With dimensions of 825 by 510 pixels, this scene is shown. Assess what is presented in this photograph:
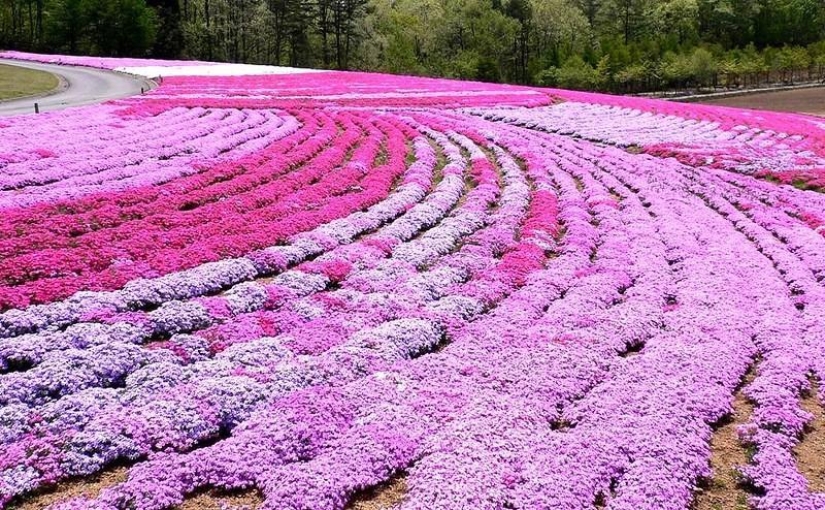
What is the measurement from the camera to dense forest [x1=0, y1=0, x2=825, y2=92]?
8975 centimetres

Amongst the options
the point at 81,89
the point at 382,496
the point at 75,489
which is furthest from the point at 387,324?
the point at 81,89

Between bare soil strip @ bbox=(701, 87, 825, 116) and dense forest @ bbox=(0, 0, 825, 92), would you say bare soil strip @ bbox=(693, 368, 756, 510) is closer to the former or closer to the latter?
bare soil strip @ bbox=(701, 87, 825, 116)

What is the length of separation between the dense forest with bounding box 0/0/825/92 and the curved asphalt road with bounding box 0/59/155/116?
30802mm

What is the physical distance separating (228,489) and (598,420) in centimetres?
558

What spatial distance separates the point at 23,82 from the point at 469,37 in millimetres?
93154

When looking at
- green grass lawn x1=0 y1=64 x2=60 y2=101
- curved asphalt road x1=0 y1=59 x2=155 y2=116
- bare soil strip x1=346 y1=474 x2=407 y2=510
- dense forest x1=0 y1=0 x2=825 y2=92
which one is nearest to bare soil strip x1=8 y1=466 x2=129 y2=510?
bare soil strip x1=346 y1=474 x2=407 y2=510

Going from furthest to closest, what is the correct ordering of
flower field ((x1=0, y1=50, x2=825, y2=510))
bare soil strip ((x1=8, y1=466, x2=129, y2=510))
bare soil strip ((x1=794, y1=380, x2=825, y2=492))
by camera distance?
bare soil strip ((x1=794, y1=380, x2=825, y2=492)) < flower field ((x1=0, y1=50, x2=825, y2=510)) < bare soil strip ((x1=8, y1=466, x2=129, y2=510))

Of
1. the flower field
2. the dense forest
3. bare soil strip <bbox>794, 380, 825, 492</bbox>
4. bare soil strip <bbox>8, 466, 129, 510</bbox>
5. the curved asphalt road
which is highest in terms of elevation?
the dense forest

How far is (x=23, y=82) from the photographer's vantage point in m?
42.2

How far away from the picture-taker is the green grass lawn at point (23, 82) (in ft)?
124

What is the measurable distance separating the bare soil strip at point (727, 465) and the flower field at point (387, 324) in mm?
143

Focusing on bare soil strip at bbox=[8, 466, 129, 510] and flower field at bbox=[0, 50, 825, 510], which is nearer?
bare soil strip at bbox=[8, 466, 129, 510]

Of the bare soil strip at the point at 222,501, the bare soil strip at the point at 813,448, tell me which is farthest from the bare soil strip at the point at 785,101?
the bare soil strip at the point at 222,501

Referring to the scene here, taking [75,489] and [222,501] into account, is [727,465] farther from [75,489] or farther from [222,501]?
[75,489]
